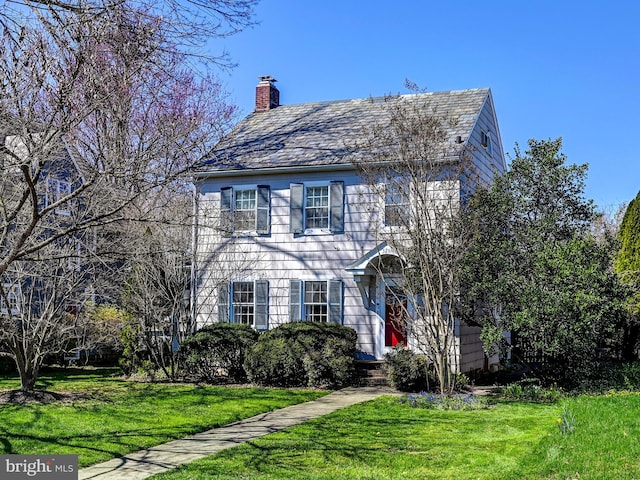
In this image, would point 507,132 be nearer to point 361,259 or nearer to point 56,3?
point 361,259

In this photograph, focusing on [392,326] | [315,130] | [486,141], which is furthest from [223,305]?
[486,141]

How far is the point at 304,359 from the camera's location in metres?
14.5

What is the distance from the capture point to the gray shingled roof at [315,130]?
17.1 m

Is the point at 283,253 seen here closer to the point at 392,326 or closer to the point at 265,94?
the point at 392,326

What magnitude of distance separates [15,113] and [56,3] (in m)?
1.57

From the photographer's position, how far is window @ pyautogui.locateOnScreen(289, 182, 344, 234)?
16.8m

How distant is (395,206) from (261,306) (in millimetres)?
5289

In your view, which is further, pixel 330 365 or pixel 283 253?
pixel 283 253

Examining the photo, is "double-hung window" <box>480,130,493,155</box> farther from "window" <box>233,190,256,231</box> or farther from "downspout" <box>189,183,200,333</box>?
"downspout" <box>189,183,200,333</box>

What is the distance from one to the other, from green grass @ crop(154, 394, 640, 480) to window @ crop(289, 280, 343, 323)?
6081 millimetres

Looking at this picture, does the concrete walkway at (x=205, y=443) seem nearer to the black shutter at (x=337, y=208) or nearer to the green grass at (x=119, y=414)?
the green grass at (x=119, y=414)

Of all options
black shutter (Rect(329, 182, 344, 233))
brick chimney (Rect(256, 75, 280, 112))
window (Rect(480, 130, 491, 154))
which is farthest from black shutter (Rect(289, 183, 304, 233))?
window (Rect(480, 130, 491, 154))

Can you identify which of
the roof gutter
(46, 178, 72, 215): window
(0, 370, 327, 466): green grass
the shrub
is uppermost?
the roof gutter

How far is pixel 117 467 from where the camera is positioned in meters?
7.29
